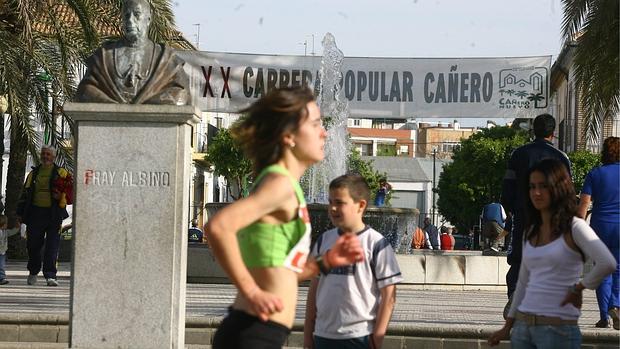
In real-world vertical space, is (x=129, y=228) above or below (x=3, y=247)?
above

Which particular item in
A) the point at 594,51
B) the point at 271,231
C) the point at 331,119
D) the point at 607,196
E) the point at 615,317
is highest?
the point at 594,51

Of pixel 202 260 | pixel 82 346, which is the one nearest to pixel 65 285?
pixel 202 260

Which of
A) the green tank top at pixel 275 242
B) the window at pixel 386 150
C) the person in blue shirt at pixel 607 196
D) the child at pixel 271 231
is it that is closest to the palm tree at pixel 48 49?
the person in blue shirt at pixel 607 196

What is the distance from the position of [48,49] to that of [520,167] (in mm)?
12555

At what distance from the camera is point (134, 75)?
956cm

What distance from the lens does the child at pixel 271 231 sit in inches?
178

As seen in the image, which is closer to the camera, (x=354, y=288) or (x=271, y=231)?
(x=271, y=231)

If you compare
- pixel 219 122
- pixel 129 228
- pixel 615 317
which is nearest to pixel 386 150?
pixel 219 122

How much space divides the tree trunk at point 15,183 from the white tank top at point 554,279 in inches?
729

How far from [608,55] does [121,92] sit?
11264 mm

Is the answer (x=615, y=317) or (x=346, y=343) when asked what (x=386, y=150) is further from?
(x=346, y=343)

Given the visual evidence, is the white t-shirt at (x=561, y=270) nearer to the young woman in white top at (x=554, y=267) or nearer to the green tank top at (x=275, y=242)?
the young woman in white top at (x=554, y=267)

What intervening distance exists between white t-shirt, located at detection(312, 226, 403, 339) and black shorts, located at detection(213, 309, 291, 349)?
1.87 meters

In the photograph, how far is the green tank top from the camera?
15.4 feet
